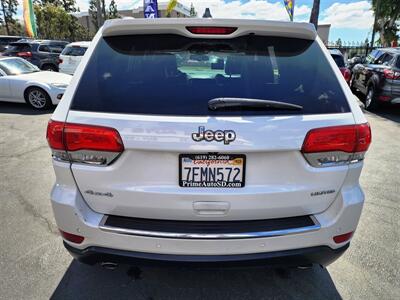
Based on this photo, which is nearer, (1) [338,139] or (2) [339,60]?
(1) [338,139]

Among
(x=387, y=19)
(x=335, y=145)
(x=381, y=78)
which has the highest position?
(x=387, y=19)

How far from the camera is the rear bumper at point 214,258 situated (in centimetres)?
201

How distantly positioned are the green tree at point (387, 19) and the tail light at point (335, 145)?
107 ft

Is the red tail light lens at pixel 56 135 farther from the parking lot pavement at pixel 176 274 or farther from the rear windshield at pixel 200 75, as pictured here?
the parking lot pavement at pixel 176 274

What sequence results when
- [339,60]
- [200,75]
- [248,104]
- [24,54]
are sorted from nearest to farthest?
[248,104] < [200,75] < [339,60] < [24,54]

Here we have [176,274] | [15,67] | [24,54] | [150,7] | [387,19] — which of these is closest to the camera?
[176,274]

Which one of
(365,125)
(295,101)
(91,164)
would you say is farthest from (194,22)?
(365,125)

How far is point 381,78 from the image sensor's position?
9156 mm

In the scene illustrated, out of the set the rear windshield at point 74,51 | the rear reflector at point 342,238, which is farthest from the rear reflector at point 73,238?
the rear windshield at point 74,51

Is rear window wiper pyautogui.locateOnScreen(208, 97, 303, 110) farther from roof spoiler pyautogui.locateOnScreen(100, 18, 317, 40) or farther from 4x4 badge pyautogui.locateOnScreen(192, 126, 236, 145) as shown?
roof spoiler pyautogui.locateOnScreen(100, 18, 317, 40)

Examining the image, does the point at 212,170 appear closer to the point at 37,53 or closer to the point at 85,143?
the point at 85,143

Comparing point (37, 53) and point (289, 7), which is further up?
point (289, 7)

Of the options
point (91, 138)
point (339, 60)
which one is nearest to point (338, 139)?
point (91, 138)

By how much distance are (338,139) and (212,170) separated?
735 mm
